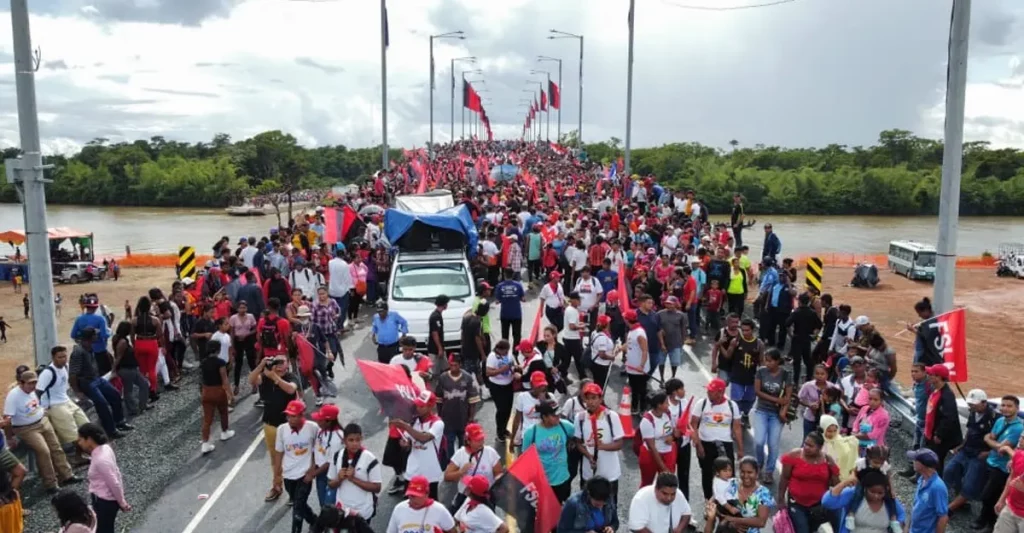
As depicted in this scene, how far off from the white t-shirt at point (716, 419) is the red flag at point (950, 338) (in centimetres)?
357

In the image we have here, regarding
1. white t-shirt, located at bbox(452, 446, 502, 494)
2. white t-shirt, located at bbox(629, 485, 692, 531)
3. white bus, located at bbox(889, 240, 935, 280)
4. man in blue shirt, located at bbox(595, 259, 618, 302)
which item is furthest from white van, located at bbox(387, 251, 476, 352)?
white bus, located at bbox(889, 240, 935, 280)

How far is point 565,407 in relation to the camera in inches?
301

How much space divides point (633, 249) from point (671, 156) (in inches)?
4061

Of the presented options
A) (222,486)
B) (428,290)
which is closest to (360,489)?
(222,486)

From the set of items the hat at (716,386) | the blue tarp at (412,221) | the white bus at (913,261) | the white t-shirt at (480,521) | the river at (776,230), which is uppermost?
the blue tarp at (412,221)

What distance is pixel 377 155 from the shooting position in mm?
177250

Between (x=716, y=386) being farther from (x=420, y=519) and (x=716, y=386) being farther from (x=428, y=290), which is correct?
(x=428, y=290)

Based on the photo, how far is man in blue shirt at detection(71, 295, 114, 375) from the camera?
34.5 ft

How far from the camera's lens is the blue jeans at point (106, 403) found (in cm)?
991

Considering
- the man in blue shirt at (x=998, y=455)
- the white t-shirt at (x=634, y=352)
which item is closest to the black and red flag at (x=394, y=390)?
the white t-shirt at (x=634, y=352)

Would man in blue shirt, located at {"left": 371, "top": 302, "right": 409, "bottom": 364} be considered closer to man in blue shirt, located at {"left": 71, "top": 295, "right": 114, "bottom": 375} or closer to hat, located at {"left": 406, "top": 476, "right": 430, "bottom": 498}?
man in blue shirt, located at {"left": 71, "top": 295, "right": 114, "bottom": 375}

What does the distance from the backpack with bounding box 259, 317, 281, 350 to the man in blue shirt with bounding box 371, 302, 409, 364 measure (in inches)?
49.4

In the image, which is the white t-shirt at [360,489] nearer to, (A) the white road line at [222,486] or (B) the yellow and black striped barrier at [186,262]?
(A) the white road line at [222,486]

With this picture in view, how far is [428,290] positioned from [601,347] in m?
4.22
